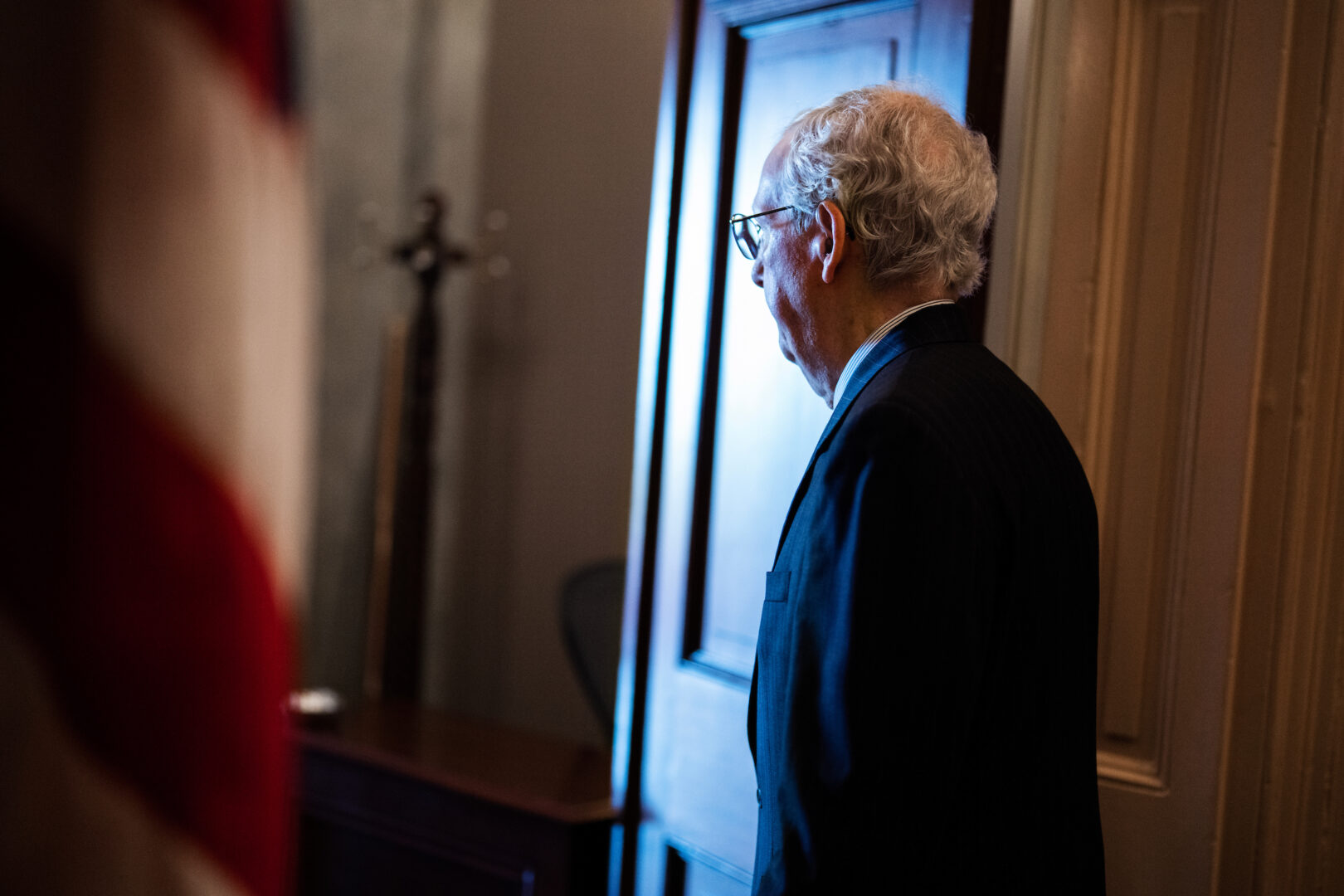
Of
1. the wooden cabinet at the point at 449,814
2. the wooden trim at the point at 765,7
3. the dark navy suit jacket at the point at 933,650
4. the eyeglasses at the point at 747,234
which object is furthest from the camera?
the wooden cabinet at the point at 449,814

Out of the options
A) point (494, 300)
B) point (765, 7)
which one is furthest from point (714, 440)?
point (494, 300)

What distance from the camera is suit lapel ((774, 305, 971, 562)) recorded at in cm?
118

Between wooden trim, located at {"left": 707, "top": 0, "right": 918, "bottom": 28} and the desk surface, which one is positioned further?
the desk surface

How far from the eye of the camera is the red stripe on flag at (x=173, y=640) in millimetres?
396

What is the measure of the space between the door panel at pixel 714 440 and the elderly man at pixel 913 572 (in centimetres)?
51

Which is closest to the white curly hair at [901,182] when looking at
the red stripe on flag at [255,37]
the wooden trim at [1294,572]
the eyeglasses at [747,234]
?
the eyeglasses at [747,234]

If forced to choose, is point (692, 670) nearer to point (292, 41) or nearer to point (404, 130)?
point (292, 41)

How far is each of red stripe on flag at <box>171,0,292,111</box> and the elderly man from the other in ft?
2.24

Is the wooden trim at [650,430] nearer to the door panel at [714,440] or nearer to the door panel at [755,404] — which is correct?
the door panel at [714,440]

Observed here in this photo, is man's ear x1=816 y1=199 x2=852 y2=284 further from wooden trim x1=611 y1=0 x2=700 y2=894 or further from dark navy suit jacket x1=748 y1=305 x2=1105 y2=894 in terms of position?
wooden trim x1=611 y1=0 x2=700 y2=894

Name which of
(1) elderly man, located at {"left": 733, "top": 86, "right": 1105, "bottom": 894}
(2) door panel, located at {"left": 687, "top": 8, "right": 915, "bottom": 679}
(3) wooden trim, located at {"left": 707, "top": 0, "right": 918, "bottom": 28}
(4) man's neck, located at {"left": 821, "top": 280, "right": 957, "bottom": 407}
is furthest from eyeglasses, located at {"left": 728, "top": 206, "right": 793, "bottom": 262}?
(3) wooden trim, located at {"left": 707, "top": 0, "right": 918, "bottom": 28}

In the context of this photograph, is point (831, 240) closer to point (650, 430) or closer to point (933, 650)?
point (933, 650)

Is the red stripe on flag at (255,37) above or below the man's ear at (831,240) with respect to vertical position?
below

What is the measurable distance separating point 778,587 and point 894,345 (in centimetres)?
27
